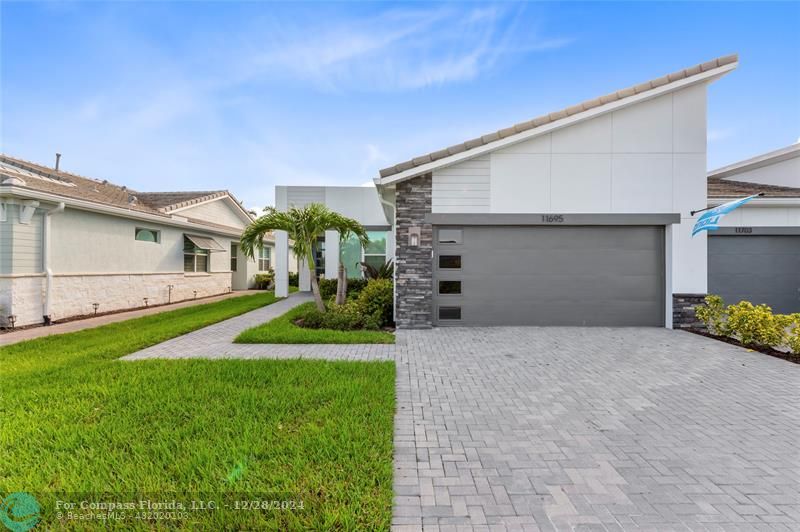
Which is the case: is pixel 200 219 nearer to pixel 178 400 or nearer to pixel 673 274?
pixel 178 400

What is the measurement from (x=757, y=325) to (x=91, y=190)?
22147mm

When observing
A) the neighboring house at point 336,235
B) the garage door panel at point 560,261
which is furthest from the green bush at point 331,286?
the garage door panel at point 560,261

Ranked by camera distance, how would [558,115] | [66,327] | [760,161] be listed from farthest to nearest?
1. [760,161]
2. [66,327]
3. [558,115]

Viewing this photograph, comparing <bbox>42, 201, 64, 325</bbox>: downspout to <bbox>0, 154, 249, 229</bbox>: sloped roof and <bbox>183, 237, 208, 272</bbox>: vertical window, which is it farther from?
<bbox>183, 237, 208, 272</bbox>: vertical window

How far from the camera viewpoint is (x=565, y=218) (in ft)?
30.0

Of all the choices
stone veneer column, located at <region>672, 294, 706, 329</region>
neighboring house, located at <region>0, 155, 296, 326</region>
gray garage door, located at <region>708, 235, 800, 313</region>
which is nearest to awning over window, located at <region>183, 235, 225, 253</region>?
neighboring house, located at <region>0, 155, 296, 326</region>

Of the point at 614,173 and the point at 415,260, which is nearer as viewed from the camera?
the point at 614,173

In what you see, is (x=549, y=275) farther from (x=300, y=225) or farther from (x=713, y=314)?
(x=300, y=225)

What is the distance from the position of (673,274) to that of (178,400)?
11.6 m

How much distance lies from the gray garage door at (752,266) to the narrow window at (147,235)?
20.5 m

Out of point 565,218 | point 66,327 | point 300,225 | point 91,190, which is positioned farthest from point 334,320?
point 91,190

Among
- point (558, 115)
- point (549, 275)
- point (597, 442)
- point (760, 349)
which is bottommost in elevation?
point (597, 442)

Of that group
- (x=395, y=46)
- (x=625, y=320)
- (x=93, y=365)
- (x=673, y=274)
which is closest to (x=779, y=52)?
(x=673, y=274)

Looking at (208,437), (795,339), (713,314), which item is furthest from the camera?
(713,314)
